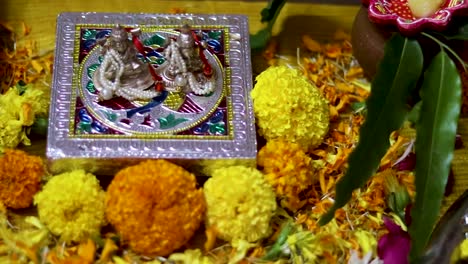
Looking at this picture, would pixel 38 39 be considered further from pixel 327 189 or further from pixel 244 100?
pixel 327 189

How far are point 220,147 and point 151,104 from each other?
11 centimetres

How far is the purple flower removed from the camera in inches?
35.2

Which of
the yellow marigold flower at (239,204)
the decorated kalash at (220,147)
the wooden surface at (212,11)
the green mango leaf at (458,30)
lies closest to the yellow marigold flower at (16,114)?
the decorated kalash at (220,147)

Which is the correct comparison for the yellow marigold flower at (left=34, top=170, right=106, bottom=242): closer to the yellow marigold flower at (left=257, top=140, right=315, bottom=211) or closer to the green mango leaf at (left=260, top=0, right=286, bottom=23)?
the yellow marigold flower at (left=257, top=140, right=315, bottom=211)

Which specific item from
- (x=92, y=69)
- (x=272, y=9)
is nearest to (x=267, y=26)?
(x=272, y=9)

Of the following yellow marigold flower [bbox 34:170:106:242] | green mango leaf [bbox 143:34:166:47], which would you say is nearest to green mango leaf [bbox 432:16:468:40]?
green mango leaf [bbox 143:34:166:47]

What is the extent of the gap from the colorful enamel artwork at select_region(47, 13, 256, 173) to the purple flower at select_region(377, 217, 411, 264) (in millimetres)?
187

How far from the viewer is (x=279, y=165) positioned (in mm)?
948

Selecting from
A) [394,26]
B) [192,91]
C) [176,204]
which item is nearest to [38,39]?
[192,91]

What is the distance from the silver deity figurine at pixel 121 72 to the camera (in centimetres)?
96

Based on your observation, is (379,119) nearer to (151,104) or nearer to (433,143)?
(433,143)

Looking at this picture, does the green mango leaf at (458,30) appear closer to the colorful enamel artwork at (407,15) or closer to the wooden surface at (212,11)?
the colorful enamel artwork at (407,15)

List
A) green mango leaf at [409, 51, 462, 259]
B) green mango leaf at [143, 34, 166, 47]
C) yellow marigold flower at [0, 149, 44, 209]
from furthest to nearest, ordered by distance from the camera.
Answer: green mango leaf at [143, 34, 166, 47] → yellow marigold flower at [0, 149, 44, 209] → green mango leaf at [409, 51, 462, 259]

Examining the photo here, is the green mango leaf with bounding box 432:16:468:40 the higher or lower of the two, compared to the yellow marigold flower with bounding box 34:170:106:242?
higher
